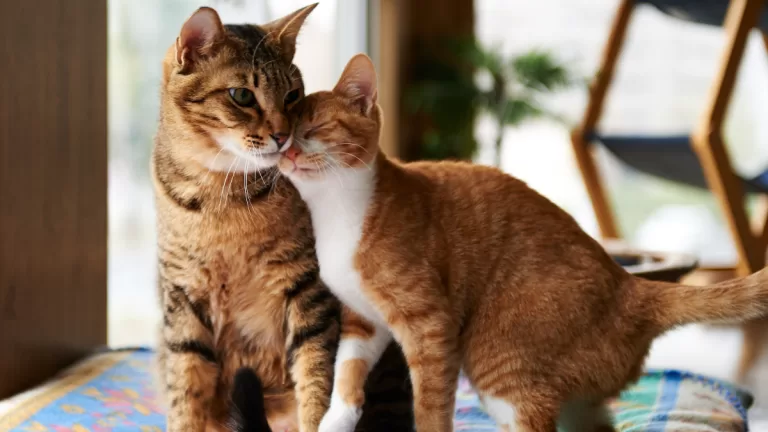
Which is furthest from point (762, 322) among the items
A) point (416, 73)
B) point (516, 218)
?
point (516, 218)

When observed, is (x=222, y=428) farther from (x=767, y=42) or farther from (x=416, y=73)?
(x=767, y=42)

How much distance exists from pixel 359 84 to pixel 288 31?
0.18m

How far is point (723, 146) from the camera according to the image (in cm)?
337

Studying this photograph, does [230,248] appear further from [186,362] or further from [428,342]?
[428,342]

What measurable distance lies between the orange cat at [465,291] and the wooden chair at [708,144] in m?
1.95

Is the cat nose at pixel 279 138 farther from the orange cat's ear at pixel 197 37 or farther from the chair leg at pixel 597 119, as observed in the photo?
the chair leg at pixel 597 119

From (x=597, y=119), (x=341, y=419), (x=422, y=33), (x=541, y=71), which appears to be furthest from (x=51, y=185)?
(x=422, y=33)

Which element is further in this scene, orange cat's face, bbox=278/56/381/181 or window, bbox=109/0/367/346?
window, bbox=109/0/367/346

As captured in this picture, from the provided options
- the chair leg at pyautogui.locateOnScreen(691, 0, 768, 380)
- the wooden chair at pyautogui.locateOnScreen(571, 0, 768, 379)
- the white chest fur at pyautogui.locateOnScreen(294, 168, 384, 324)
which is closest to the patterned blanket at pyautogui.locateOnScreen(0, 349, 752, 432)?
the white chest fur at pyautogui.locateOnScreen(294, 168, 384, 324)

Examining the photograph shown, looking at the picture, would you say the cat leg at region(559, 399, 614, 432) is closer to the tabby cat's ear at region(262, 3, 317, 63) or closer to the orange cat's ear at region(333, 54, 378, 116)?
the orange cat's ear at region(333, 54, 378, 116)

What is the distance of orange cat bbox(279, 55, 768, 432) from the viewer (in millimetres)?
1281

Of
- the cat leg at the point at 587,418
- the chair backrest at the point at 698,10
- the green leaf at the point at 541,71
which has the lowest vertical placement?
the cat leg at the point at 587,418

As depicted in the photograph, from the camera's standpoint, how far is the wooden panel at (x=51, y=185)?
63.5 inches

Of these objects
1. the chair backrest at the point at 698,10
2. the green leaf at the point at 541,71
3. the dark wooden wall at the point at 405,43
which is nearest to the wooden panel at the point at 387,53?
the dark wooden wall at the point at 405,43
